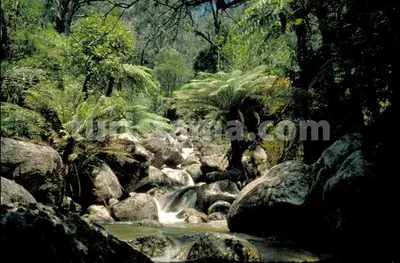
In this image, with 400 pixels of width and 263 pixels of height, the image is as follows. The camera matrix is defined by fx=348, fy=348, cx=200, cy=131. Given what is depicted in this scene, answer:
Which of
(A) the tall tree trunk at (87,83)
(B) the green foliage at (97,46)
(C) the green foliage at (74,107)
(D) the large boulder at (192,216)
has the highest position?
(B) the green foliage at (97,46)

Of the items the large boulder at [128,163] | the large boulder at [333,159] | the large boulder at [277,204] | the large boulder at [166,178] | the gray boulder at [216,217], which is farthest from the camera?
the large boulder at [166,178]

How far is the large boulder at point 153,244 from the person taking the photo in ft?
11.8

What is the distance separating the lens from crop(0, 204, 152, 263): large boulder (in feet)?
6.07

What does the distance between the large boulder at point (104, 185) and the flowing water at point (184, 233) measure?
1.21 meters

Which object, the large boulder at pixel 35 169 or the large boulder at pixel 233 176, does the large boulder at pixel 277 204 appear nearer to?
the large boulder at pixel 35 169

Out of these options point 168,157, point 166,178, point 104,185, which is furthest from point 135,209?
point 168,157

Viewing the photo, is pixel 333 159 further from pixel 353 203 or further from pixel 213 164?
pixel 213 164

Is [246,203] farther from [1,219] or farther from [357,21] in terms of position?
[1,219]

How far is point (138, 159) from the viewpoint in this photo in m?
9.24

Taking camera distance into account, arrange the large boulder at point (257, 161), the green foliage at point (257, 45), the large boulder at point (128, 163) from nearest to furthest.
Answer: the green foliage at point (257, 45)
the large boulder at point (257, 161)
the large boulder at point (128, 163)

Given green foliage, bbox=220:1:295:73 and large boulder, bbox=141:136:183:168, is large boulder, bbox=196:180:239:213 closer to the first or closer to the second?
green foliage, bbox=220:1:295:73

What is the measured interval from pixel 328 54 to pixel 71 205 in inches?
214

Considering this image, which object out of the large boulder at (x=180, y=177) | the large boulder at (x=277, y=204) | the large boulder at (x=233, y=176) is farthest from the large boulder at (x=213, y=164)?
the large boulder at (x=277, y=204)

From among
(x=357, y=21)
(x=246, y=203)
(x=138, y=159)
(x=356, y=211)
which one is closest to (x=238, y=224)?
(x=246, y=203)
